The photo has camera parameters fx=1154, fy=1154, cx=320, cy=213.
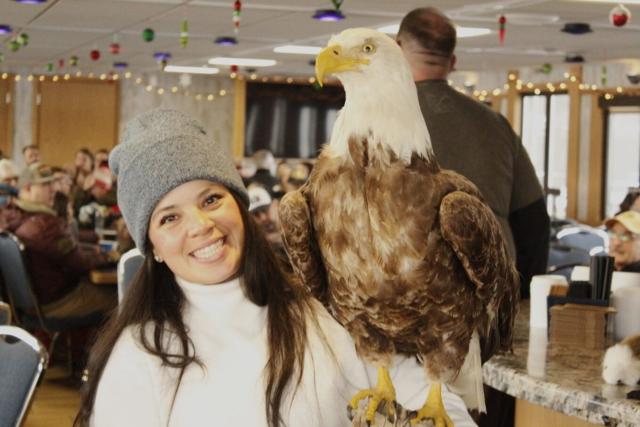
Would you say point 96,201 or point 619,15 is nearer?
point 619,15

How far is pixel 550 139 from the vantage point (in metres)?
14.3

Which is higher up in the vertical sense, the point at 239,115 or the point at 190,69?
the point at 190,69

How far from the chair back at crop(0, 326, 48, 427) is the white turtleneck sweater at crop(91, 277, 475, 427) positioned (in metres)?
0.65

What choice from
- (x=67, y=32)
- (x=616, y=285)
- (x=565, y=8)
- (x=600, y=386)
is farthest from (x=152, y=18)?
(x=600, y=386)

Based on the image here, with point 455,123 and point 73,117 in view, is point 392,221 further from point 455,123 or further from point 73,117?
point 73,117

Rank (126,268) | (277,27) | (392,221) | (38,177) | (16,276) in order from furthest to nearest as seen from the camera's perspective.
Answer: (277,27) → (38,177) → (16,276) → (126,268) → (392,221)

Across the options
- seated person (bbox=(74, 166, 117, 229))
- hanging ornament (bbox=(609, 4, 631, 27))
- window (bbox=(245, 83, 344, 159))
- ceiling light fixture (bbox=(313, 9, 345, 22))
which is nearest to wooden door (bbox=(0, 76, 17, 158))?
window (bbox=(245, 83, 344, 159))

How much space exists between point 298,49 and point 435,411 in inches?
417

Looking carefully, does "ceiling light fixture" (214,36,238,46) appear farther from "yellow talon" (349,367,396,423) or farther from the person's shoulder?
"yellow talon" (349,367,396,423)

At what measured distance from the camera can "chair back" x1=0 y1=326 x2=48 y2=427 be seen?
2533 millimetres

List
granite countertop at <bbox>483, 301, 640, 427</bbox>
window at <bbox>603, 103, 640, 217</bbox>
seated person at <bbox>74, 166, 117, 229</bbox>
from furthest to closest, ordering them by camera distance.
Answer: window at <bbox>603, 103, 640, 217</bbox> → seated person at <bbox>74, 166, 117, 229</bbox> → granite countertop at <bbox>483, 301, 640, 427</bbox>

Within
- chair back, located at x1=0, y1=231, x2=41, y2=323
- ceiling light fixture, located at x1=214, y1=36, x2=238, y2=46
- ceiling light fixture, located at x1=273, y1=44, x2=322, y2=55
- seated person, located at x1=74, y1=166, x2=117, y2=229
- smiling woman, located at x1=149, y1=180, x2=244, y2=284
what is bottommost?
chair back, located at x1=0, y1=231, x2=41, y2=323

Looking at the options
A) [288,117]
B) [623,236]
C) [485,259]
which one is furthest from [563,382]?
[288,117]

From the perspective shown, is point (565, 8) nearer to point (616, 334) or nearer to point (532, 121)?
point (616, 334)
